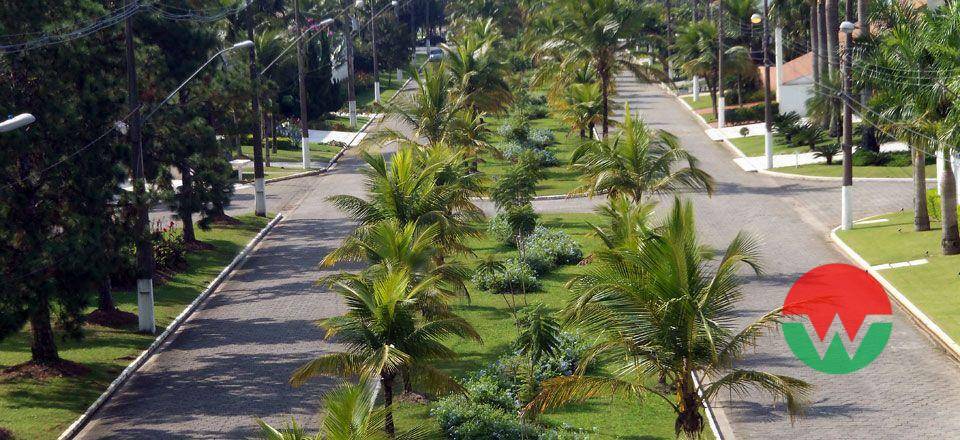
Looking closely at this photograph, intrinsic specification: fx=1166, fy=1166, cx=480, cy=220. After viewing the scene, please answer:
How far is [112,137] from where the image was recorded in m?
22.9

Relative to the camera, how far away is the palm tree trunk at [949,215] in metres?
26.6

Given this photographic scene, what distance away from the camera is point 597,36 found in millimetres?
38719

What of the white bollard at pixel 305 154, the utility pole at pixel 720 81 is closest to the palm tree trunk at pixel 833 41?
the utility pole at pixel 720 81

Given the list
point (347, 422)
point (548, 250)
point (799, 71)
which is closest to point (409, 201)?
point (548, 250)

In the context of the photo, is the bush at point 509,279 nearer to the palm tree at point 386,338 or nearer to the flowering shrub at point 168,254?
the flowering shrub at point 168,254

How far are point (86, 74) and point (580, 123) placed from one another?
84.4 ft

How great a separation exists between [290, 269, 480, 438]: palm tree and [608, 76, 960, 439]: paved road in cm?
491

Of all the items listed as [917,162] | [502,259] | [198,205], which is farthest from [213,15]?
[917,162]

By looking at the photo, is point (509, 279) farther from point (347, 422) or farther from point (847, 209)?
point (347, 422)

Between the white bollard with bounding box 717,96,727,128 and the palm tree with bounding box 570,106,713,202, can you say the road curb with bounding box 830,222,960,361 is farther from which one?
the white bollard with bounding box 717,96,727,128

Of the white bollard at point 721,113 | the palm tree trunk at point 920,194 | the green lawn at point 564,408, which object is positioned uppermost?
the white bollard at point 721,113

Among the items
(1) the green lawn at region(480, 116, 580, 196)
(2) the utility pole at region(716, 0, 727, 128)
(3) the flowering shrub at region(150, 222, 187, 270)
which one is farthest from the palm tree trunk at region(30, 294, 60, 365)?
(2) the utility pole at region(716, 0, 727, 128)

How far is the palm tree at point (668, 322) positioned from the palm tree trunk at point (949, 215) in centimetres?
1405

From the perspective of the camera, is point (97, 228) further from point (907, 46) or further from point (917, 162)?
point (917, 162)
